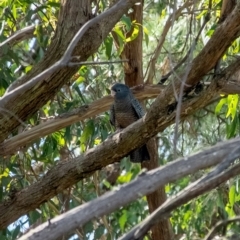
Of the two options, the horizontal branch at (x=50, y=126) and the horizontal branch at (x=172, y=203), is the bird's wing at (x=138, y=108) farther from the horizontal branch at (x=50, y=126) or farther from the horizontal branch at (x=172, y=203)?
the horizontal branch at (x=172, y=203)

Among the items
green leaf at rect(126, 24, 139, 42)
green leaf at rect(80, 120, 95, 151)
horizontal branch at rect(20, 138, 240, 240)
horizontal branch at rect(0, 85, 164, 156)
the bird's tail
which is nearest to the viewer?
horizontal branch at rect(20, 138, 240, 240)

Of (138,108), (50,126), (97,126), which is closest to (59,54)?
(50,126)

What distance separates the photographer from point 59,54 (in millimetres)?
3527

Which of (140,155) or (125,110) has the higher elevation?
(125,110)

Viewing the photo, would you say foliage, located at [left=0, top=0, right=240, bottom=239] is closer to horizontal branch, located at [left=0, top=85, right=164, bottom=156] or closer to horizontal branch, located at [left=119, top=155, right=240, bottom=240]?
horizontal branch, located at [left=0, top=85, right=164, bottom=156]

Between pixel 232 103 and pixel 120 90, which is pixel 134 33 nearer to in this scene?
pixel 120 90

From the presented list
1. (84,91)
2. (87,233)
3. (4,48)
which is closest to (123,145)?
(4,48)

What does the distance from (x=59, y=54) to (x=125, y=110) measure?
78.2 inches

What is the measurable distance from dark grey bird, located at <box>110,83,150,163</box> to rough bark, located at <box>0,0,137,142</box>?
3.78 feet

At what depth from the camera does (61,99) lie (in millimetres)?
4836

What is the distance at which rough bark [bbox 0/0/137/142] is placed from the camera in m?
3.52

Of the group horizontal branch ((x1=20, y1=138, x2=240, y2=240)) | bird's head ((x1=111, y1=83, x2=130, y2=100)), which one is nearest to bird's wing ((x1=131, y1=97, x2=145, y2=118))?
bird's head ((x1=111, y1=83, x2=130, y2=100))

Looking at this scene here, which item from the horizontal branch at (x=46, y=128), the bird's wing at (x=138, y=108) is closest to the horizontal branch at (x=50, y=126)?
the horizontal branch at (x=46, y=128)

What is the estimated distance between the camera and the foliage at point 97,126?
13.7 feet
